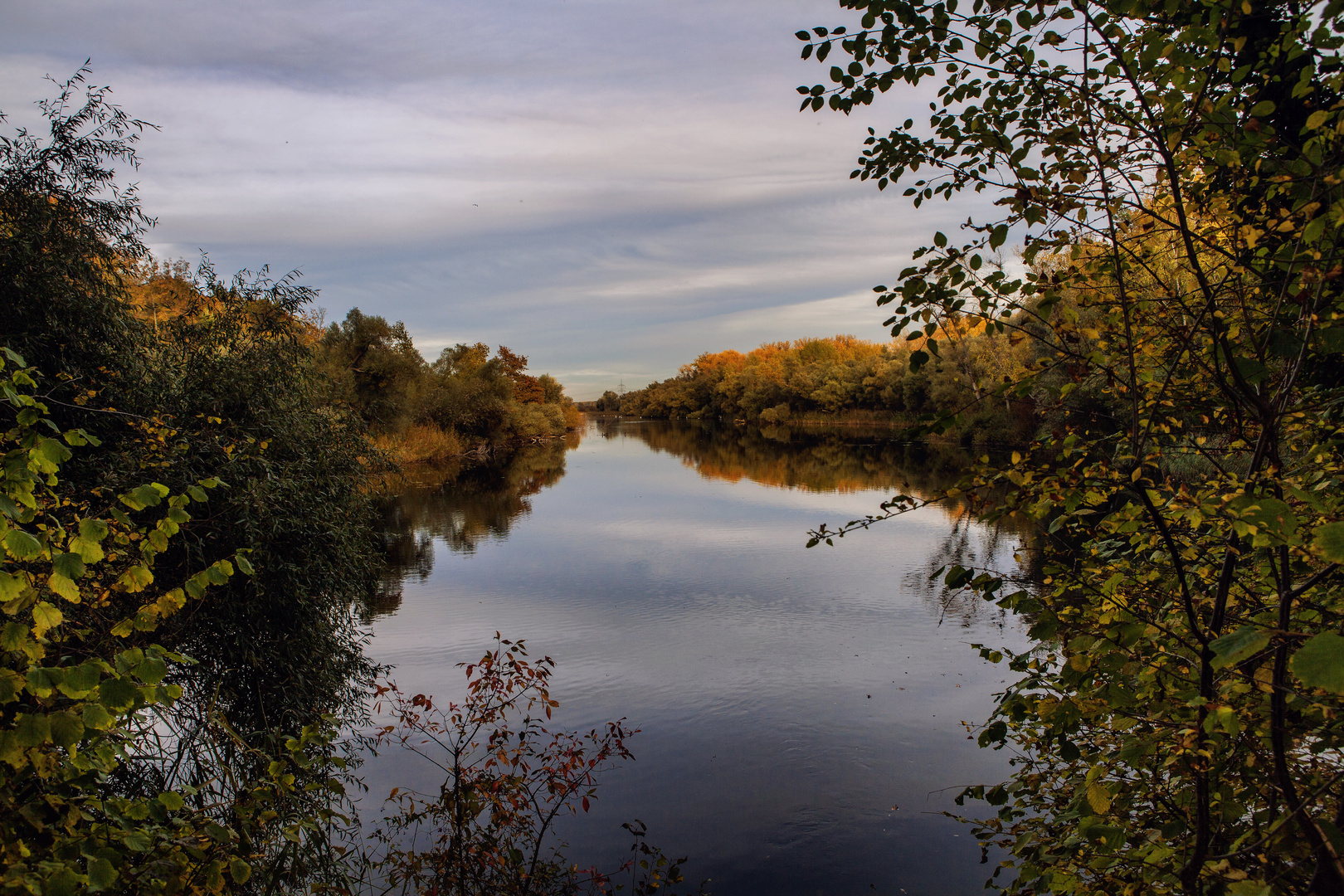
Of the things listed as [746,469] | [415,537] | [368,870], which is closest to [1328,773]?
[368,870]

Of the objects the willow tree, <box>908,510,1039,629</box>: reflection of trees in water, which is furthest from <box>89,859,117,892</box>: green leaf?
<box>908,510,1039,629</box>: reflection of trees in water

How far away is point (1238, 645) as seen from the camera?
1.57 meters

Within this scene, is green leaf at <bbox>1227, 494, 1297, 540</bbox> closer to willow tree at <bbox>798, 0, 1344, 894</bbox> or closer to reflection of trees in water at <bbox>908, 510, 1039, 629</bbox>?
willow tree at <bbox>798, 0, 1344, 894</bbox>

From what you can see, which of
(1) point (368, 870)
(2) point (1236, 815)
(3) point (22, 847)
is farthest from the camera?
(1) point (368, 870)

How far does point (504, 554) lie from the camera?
818 inches

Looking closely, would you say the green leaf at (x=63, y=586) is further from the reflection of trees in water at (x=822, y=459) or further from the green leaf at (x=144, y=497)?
the reflection of trees in water at (x=822, y=459)

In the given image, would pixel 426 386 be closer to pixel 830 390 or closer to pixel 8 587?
→ pixel 830 390

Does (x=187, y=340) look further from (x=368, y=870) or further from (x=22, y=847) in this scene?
(x=22, y=847)

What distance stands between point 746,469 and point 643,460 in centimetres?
1099

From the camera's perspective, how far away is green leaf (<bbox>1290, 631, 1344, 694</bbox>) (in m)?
1.33

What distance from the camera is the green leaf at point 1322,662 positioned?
1.33 metres

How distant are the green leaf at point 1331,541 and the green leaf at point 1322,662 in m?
0.15

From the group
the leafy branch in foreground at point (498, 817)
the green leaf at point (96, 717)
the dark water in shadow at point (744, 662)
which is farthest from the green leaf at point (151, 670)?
the dark water in shadow at point (744, 662)

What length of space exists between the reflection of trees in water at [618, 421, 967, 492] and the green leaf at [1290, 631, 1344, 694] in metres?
23.1
